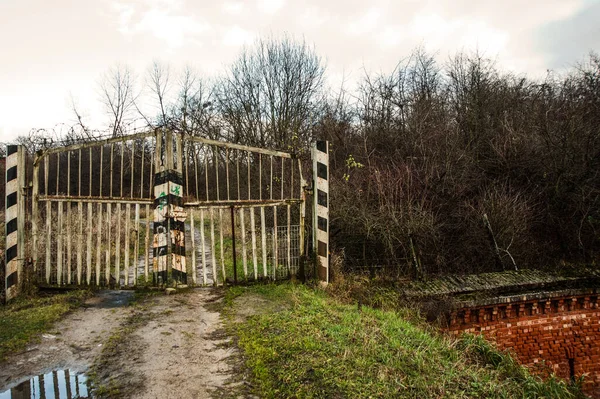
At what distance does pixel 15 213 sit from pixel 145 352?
13.5 feet

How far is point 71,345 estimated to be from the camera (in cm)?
441

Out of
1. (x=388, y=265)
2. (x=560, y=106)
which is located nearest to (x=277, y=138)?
(x=388, y=265)

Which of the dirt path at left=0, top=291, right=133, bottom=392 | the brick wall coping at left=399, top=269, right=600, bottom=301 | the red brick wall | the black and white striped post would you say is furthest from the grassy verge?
the red brick wall

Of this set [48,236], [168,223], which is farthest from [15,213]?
[168,223]

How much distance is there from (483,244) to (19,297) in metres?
10.9

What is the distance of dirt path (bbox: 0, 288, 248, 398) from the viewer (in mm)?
3383

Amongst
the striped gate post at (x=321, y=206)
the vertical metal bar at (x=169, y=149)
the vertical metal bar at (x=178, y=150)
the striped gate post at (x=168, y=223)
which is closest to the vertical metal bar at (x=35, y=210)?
the striped gate post at (x=168, y=223)

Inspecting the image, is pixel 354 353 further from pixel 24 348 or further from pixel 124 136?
pixel 124 136

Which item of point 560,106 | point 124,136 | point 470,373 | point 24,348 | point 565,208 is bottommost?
point 470,373

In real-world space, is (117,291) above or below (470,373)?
above

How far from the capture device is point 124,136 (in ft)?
21.0

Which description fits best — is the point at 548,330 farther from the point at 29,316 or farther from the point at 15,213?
the point at 15,213

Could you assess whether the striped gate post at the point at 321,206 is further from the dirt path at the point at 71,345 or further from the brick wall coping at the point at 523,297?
the dirt path at the point at 71,345

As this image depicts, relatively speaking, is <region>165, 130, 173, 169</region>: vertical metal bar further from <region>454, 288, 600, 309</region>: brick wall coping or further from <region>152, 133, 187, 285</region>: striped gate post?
<region>454, 288, 600, 309</region>: brick wall coping
